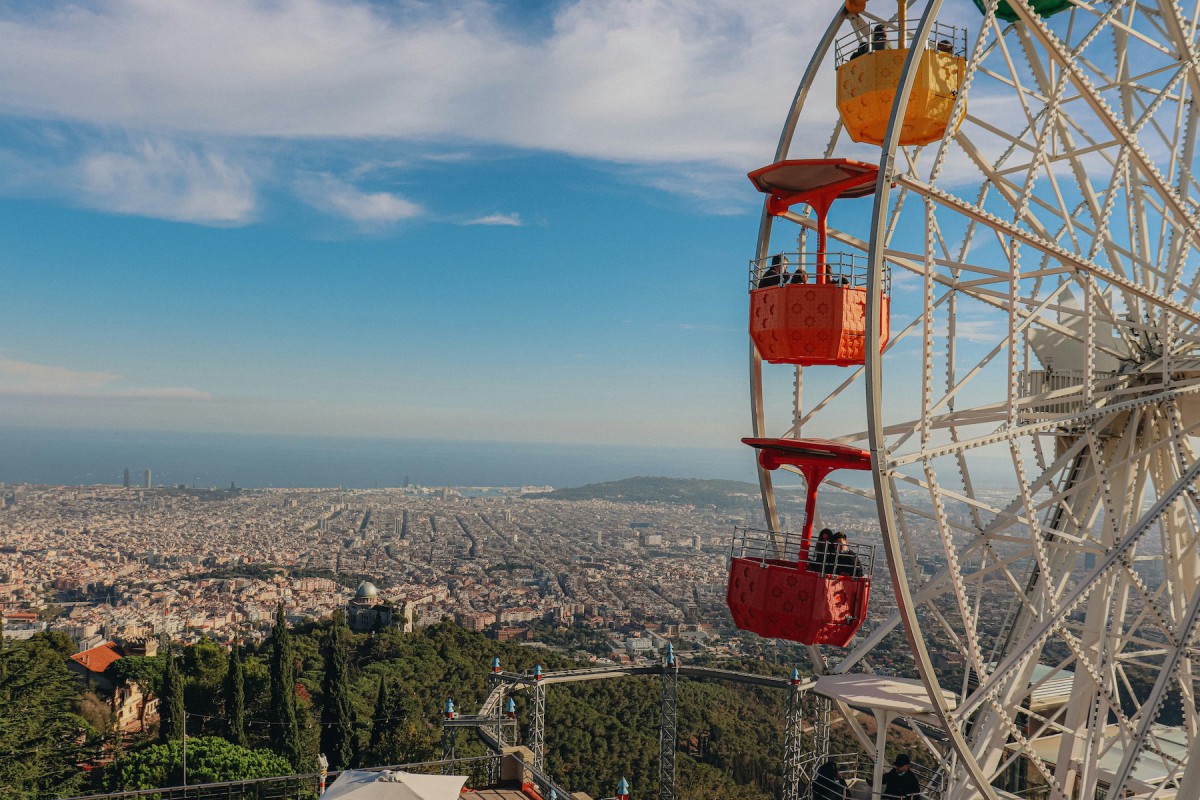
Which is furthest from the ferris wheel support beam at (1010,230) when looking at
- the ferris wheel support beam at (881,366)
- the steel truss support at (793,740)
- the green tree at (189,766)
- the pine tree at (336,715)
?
the pine tree at (336,715)

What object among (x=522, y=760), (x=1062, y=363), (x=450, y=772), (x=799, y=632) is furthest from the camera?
(x=450, y=772)

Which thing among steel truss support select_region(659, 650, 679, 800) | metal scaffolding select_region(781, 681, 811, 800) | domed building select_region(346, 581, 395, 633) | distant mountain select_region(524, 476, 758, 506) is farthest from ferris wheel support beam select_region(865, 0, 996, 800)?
distant mountain select_region(524, 476, 758, 506)

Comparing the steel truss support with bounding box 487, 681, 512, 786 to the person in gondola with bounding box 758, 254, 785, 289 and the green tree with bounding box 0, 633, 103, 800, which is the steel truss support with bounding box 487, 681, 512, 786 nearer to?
the person in gondola with bounding box 758, 254, 785, 289

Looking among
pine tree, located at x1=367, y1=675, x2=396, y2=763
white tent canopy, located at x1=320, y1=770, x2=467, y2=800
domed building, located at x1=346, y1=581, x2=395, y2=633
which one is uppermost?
white tent canopy, located at x1=320, y1=770, x2=467, y2=800

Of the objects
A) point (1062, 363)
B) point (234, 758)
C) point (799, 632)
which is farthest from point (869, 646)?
point (234, 758)

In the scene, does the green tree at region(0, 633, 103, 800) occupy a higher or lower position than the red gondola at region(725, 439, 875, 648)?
lower

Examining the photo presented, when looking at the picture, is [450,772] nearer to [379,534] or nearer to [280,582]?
[280,582]
